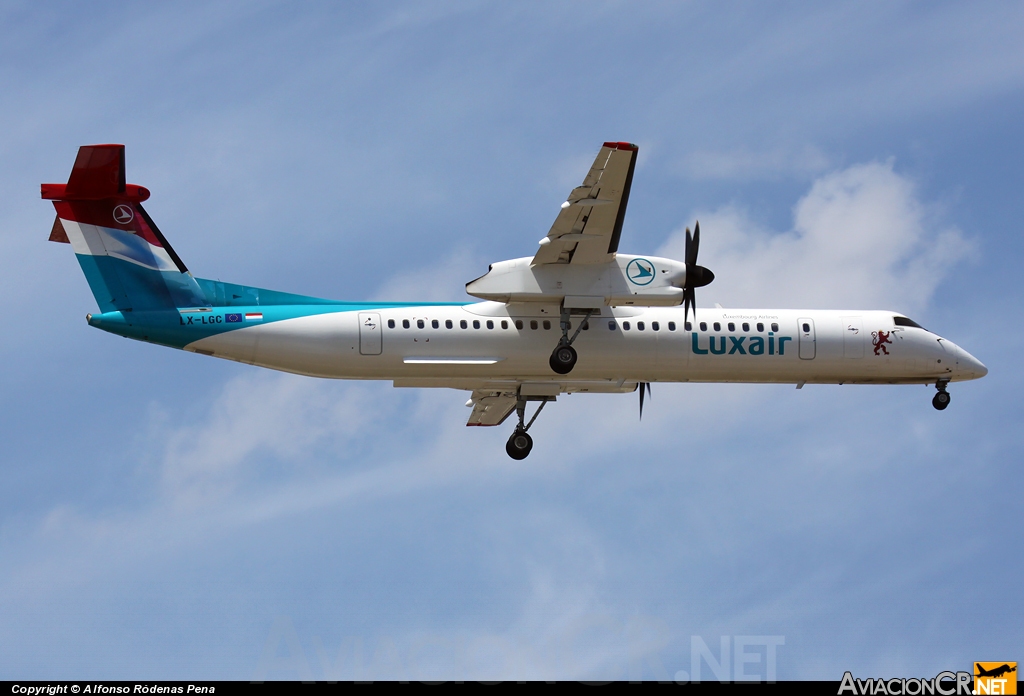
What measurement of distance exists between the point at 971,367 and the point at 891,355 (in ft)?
8.27

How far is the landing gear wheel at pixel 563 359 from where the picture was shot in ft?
97.1

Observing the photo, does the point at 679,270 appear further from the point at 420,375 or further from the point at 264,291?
the point at 264,291

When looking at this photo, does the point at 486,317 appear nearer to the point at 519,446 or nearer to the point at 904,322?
the point at 519,446

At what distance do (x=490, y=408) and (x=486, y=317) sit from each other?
4.86m

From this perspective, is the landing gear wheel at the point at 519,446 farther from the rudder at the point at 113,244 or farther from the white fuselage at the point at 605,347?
the rudder at the point at 113,244

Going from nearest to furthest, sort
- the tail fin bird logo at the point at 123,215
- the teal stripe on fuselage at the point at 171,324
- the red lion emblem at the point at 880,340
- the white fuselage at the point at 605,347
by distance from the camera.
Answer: the teal stripe on fuselage at the point at 171,324 → the white fuselage at the point at 605,347 → the tail fin bird logo at the point at 123,215 → the red lion emblem at the point at 880,340

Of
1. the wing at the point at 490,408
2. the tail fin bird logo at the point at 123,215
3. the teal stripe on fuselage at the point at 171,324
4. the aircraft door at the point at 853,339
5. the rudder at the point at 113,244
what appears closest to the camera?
the teal stripe on fuselage at the point at 171,324

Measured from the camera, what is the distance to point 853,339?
3175cm

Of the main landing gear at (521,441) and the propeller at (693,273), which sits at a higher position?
the propeller at (693,273)

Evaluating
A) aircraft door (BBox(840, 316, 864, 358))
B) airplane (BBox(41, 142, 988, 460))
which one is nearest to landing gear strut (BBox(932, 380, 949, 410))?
aircraft door (BBox(840, 316, 864, 358))

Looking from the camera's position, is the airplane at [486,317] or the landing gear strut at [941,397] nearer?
the airplane at [486,317]

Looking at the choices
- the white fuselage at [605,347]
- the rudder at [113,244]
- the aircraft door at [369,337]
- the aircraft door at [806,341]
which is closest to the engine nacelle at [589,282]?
the white fuselage at [605,347]

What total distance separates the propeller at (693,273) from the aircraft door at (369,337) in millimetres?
7106

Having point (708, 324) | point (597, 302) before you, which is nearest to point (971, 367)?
point (708, 324)
